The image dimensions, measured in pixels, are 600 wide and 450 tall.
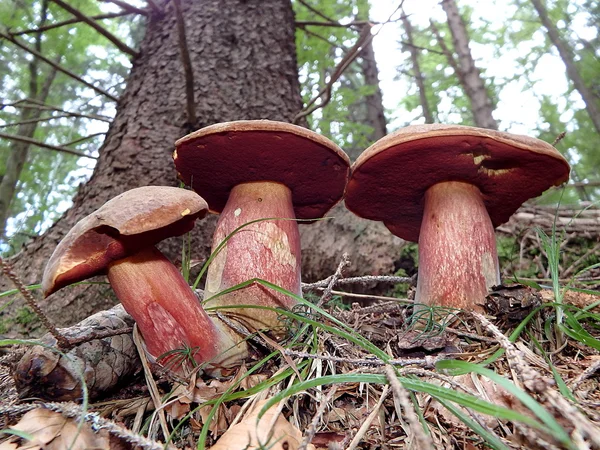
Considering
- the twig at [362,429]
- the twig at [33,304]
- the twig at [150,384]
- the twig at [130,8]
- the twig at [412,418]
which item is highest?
the twig at [130,8]

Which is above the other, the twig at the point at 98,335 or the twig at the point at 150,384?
the twig at the point at 98,335

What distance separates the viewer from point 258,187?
1.94m

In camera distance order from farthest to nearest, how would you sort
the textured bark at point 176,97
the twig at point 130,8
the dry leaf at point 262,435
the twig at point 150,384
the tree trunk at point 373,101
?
1. the tree trunk at point 373,101
2. the twig at point 130,8
3. the textured bark at point 176,97
4. the twig at point 150,384
5. the dry leaf at point 262,435

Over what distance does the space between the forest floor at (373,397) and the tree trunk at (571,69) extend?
8.49 metres

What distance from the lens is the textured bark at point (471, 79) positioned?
21.2ft

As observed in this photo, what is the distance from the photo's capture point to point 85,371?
115cm

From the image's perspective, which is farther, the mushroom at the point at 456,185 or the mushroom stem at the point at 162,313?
the mushroom at the point at 456,185

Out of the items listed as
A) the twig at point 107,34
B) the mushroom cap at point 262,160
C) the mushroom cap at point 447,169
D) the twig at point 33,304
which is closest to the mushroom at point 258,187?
the mushroom cap at point 262,160

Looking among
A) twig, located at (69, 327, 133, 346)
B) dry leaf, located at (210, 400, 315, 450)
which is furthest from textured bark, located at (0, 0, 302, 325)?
dry leaf, located at (210, 400, 315, 450)

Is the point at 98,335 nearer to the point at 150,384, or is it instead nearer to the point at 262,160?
the point at 150,384

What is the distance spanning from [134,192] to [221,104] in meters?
1.55

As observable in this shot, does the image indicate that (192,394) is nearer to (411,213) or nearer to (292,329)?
(292,329)

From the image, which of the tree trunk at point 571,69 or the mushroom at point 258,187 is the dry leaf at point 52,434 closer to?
the mushroom at point 258,187

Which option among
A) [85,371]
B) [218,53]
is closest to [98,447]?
[85,371]
